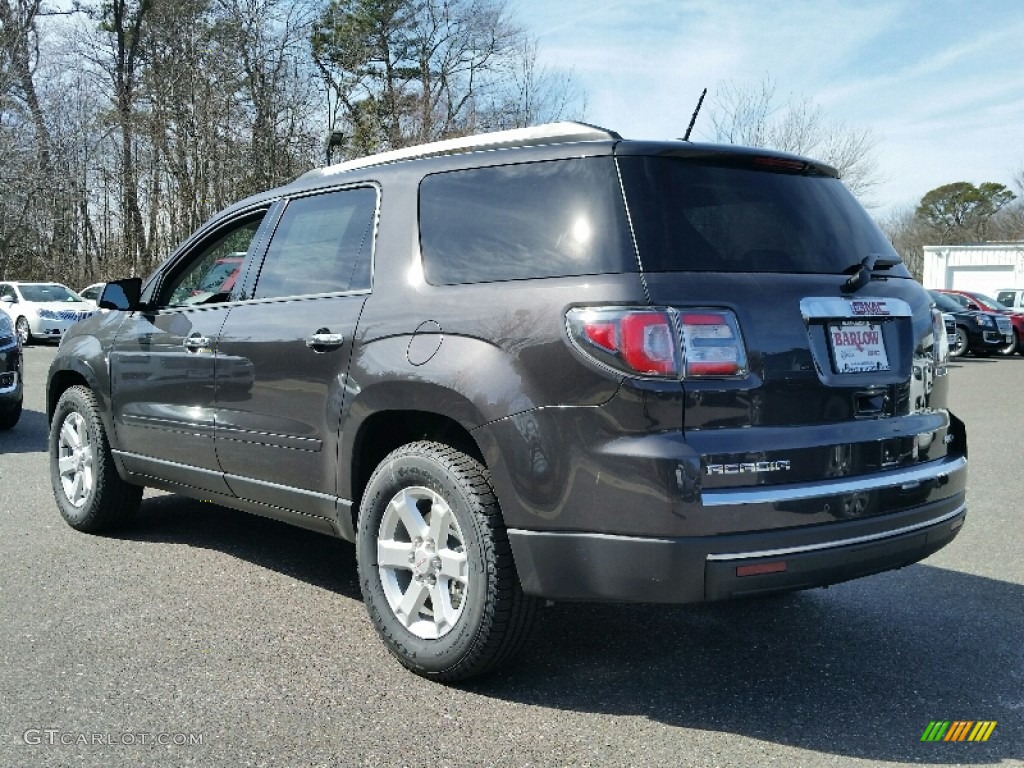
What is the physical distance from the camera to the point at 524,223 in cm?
344

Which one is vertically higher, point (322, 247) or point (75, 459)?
point (322, 247)

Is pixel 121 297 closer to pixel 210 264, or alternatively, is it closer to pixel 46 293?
pixel 210 264

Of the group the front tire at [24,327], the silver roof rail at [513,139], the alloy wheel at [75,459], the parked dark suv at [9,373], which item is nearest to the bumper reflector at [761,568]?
the silver roof rail at [513,139]

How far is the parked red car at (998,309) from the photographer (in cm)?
2558


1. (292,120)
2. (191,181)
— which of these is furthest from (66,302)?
(292,120)

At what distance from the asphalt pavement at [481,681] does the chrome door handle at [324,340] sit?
115 centimetres

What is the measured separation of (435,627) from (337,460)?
31.0 inches

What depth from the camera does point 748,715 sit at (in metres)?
3.29

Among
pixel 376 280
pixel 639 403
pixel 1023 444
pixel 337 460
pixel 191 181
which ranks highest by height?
pixel 191 181

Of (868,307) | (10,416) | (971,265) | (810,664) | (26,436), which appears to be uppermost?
(971,265)

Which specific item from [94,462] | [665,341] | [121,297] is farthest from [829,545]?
[94,462]

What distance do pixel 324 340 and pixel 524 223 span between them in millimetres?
992

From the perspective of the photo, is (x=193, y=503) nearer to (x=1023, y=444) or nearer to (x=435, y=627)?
(x=435, y=627)

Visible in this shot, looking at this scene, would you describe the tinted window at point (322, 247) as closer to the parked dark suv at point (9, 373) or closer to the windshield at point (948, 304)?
the parked dark suv at point (9, 373)
